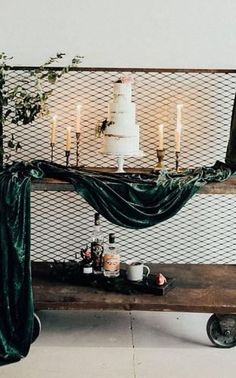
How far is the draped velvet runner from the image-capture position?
274 centimetres

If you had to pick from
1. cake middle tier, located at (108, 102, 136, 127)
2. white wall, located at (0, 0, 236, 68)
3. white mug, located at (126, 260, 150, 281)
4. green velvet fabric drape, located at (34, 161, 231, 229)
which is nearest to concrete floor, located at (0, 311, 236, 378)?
white mug, located at (126, 260, 150, 281)

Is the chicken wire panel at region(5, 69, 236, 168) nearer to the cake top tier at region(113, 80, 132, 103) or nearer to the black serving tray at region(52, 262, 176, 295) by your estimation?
the cake top tier at region(113, 80, 132, 103)

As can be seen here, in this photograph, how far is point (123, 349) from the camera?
288 centimetres

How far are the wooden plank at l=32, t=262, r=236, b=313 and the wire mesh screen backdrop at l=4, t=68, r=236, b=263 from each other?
1.49ft

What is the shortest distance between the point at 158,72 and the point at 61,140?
645 mm

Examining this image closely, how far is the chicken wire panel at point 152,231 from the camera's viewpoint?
360cm

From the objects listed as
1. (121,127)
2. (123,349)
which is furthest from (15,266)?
(121,127)

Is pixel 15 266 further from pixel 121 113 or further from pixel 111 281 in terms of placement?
pixel 121 113

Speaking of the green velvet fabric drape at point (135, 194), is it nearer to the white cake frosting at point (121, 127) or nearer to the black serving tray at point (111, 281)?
the white cake frosting at point (121, 127)

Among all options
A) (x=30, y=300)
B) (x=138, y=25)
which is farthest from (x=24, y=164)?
(x=138, y=25)

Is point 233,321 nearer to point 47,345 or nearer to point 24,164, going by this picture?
point 47,345

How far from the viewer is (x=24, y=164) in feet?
9.44

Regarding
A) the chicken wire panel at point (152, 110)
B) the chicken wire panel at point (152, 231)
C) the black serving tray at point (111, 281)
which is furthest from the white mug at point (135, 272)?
the chicken wire panel at point (152, 110)

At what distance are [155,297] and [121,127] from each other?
0.77 metres
